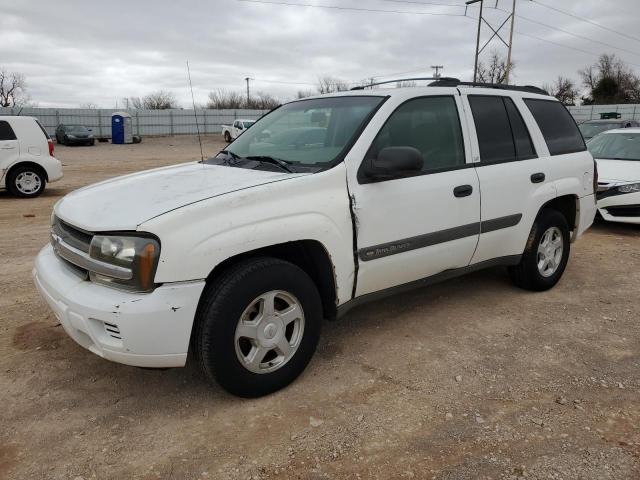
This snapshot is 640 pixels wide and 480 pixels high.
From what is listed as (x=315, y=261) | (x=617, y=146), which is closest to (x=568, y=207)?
(x=315, y=261)

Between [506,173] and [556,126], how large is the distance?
1.09 m

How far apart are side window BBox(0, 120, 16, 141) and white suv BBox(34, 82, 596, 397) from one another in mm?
8576

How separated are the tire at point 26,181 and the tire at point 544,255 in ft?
33.2

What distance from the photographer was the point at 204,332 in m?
2.67

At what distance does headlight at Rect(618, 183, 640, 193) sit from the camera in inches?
292

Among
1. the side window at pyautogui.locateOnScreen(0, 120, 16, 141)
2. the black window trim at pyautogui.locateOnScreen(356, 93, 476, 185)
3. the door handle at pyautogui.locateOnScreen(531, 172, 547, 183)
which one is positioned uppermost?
the side window at pyautogui.locateOnScreen(0, 120, 16, 141)

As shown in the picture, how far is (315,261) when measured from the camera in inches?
124

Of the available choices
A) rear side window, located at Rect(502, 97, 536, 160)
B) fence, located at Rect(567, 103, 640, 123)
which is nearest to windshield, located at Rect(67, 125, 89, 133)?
rear side window, located at Rect(502, 97, 536, 160)

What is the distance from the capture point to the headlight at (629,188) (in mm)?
7426

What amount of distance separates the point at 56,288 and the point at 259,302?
1099 mm

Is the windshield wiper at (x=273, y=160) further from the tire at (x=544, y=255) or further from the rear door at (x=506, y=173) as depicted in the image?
the tire at (x=544, y=255)

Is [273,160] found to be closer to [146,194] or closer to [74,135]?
[146,194]

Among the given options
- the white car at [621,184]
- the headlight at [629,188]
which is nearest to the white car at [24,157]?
the white car at [621,184]

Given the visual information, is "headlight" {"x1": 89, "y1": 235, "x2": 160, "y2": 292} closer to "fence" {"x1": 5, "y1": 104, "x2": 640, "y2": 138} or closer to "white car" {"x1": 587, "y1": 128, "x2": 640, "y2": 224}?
"white car" {"x1": 587, "y1": 128, "x2": 640, "y2": 224}
